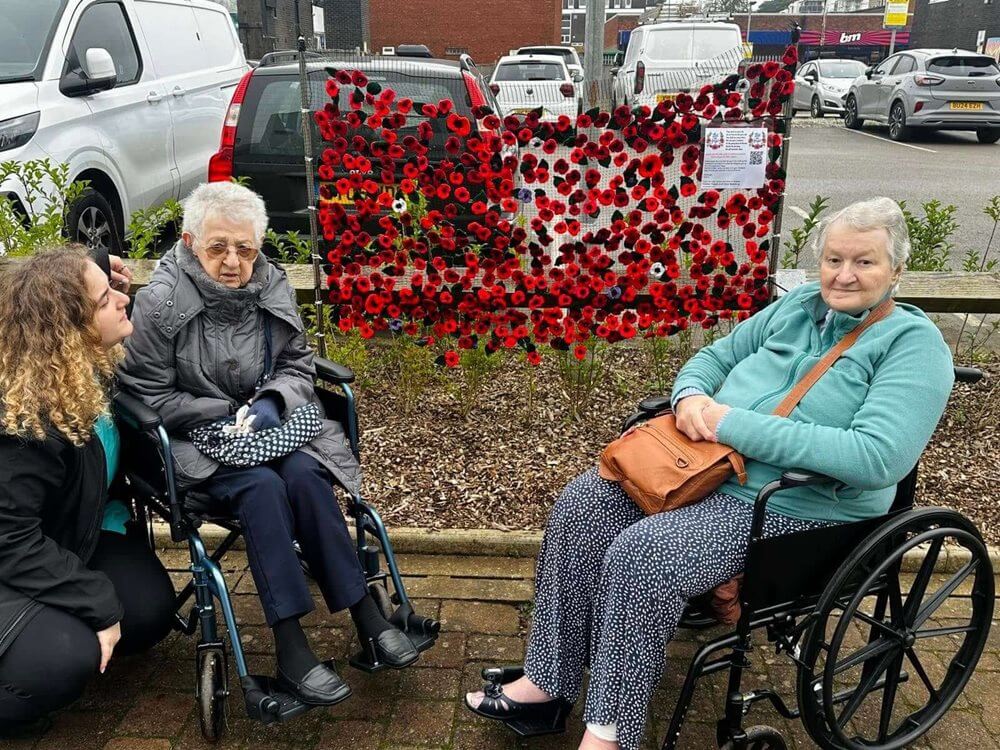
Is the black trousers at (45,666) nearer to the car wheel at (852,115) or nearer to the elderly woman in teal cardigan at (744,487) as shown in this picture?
the elderly woman in teal cardigan at (744,487)

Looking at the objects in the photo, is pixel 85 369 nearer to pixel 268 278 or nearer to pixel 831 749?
pixel 268 278

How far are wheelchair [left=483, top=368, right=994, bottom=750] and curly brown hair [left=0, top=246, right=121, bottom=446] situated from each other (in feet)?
4.21

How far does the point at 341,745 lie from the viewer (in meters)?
2.37

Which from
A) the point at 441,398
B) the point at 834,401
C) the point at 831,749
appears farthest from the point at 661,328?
the point at 831,749

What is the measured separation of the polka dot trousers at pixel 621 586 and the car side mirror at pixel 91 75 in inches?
187

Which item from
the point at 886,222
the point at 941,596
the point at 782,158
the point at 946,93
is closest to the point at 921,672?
the point at 941,596

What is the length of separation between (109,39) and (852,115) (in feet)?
57.1

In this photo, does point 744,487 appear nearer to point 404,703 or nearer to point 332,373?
point 404,703

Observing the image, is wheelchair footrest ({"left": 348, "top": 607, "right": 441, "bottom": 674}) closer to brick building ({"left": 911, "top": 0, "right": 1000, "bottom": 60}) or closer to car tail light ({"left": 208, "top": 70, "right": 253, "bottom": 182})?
car tail light ({"left": 208, "top": 70, "right": 253, "bottom": 182})

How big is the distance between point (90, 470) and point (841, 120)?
2276 cm

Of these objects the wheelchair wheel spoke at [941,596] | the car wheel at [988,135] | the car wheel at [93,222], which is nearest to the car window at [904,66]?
the car wheel at [988,135]

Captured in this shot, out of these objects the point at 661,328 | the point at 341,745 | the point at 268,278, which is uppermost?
the point at 268,278

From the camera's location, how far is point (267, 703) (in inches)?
88.4

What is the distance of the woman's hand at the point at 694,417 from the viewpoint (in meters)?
2.27
